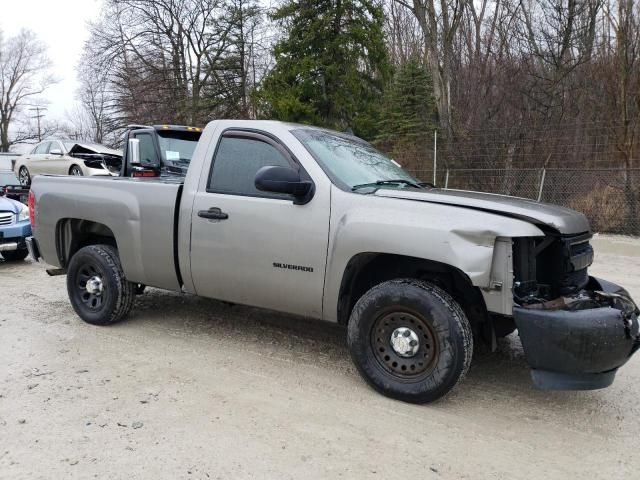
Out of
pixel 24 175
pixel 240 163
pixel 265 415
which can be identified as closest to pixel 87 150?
pixel 24 175

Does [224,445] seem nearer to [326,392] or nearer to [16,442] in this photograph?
[326,392]

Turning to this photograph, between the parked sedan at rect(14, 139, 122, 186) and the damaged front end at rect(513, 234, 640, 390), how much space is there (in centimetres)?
1455

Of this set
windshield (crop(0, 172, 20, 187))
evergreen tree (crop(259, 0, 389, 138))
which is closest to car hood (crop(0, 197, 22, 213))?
windshield (crop(0, 172, 20, 187))

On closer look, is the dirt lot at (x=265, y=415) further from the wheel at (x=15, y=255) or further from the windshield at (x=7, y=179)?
the windshield at (x=7, y=179)

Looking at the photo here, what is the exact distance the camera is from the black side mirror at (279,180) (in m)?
3.81

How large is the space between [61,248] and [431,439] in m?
4.27

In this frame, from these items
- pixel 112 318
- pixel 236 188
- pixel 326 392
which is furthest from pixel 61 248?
pixel 326 392

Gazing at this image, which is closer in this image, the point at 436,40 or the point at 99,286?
the point at 99,286

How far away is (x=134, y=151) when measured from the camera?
7648mm

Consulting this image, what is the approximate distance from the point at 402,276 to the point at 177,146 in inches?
202

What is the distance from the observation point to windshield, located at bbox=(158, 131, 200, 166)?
25.8 ft

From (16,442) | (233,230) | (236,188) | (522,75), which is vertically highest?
(522,75)

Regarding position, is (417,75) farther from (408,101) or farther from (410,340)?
(410,340)

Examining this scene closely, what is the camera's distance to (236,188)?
4.44 m
